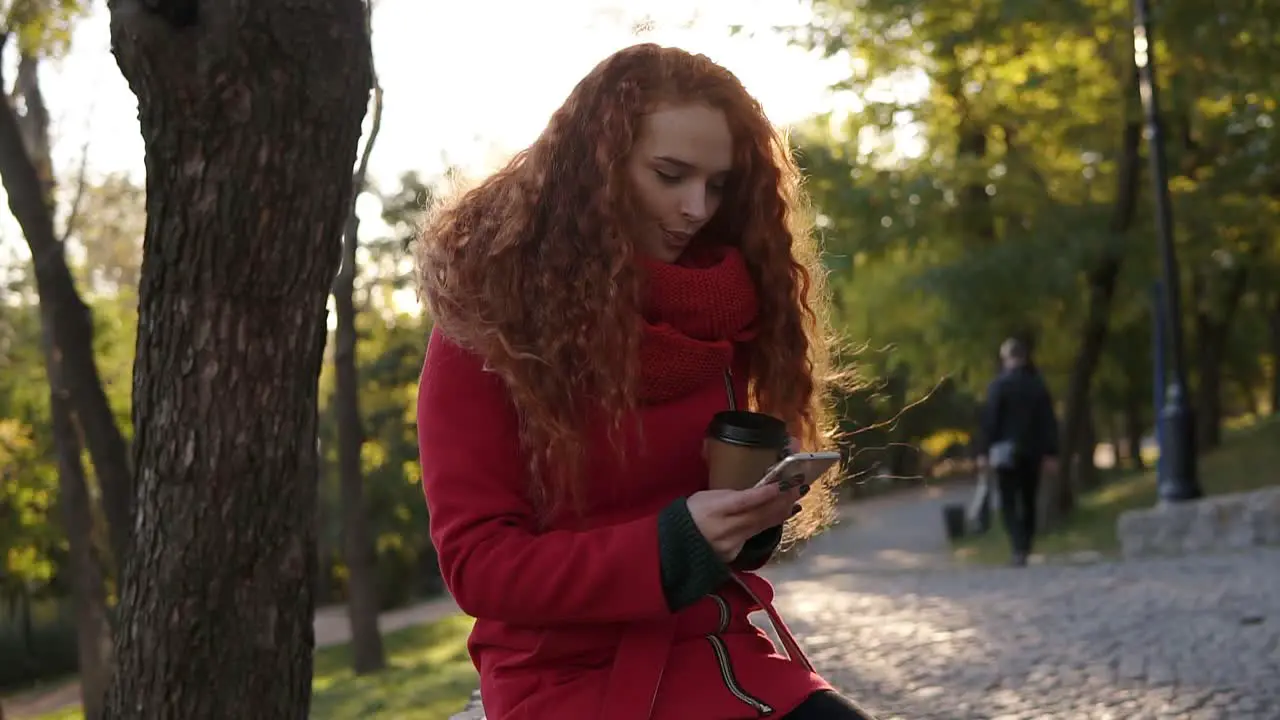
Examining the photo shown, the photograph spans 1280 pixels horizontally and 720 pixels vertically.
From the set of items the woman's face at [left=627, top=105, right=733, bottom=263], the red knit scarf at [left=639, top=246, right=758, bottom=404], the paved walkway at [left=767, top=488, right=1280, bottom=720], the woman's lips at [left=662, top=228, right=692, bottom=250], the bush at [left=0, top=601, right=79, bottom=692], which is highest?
the woman's face at [left=627, top=105, right=733, bottom=263]

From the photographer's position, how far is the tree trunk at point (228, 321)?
3756 mm

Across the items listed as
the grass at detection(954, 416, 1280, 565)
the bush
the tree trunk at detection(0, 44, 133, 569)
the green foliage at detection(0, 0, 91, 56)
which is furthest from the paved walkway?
the bush

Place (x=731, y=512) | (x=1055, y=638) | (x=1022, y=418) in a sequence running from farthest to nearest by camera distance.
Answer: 1. (x=1022, y=418)
2. (x=1055, y=638)
3. (x=731, y=512)

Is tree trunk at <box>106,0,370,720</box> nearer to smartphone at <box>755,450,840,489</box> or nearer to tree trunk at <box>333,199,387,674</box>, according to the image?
smartphone at <box>755,450,840,489</box>

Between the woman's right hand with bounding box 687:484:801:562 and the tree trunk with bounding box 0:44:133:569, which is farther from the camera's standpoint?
the tree trunk with bounding box 0:44:133:569

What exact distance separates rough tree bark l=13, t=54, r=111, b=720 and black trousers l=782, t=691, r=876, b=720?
10.7 meters

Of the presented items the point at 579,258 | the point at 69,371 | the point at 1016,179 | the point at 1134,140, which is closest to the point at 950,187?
the point at 1016,179

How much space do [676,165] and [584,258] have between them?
204 millimetres

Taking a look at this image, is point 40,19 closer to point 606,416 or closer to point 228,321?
point 228,321

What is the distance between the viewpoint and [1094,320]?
Answer: 62.6 ft

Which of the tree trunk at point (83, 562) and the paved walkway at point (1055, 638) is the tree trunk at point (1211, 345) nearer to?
the paved walkway at point (1055, 638)

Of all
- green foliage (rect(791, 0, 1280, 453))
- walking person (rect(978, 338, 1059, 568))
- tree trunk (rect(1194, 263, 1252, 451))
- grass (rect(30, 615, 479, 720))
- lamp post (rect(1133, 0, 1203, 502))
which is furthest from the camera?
tree trunk (rect(1194, 263, 1252, 451))

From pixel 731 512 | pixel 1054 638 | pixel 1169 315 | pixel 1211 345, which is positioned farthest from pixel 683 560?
pixel 1211 345

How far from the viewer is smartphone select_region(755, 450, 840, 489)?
203 centimetres
